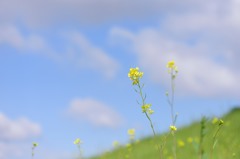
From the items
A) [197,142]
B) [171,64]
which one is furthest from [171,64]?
[197,142]

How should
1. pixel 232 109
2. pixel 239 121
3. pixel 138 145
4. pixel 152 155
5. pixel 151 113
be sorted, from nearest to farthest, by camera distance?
pixel 151 113 → pixel 152 155 → pixel 239 121 → pixel 138 145 → pixel 232 109

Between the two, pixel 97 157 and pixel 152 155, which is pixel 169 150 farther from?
pixel 97 157

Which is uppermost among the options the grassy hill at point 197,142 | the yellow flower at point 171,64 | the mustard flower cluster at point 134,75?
the grassy hill at point 197,142

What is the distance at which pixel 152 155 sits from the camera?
32.4 ft

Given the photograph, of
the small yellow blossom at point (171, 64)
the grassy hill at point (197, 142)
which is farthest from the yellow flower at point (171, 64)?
the grassy hill at point (197, 142)

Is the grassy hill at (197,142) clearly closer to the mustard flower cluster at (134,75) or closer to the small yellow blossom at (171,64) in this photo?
the small yellow blossom at (171,64)

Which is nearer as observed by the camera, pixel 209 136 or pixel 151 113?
pixel 151 113

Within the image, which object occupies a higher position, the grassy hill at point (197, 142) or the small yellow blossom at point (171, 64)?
the grassy hill at point (197, 142)

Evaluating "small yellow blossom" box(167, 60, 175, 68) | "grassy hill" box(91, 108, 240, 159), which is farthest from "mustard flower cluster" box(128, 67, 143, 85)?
"grassy hill" box(91, 108, 240, 159)

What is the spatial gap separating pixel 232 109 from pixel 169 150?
4775 mm

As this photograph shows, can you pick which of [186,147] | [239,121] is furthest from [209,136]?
[239,121]

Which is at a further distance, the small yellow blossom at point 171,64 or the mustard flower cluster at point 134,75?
the small yellow blossom at point 171,64

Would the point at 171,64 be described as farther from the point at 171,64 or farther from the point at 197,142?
the point at 197,142

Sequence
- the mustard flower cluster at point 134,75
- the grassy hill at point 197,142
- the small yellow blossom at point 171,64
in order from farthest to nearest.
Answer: the grassy hill at point 197,142, the small yellow blossom at point 171,64, the mustard flower cluster at point 134,75
